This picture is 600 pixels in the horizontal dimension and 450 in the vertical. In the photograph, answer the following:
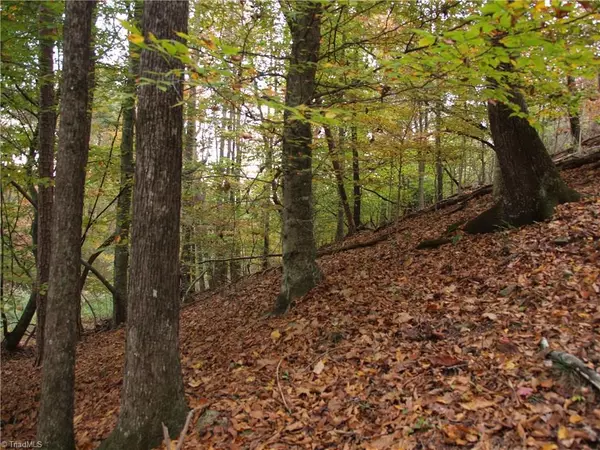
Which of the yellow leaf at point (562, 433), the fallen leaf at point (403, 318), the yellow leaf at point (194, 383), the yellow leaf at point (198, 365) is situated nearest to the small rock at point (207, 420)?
the yellow leaf at point (194, 383)

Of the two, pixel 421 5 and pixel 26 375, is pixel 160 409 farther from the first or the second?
pixel 421 5

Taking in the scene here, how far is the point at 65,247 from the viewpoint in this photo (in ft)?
14.2

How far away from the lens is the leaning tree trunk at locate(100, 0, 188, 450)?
383 centimetres

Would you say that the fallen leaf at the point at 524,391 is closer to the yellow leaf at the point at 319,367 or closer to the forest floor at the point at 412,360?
the forest floor at the point at 412,360

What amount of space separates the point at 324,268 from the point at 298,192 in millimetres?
2610

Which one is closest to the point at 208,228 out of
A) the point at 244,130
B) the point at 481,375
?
the point at 244,130

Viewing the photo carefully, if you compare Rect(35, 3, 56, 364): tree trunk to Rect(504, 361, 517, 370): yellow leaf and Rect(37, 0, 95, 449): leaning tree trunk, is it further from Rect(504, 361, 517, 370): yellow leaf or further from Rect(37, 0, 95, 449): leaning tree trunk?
Rect(504, 361, 517, 370): yellow leaf

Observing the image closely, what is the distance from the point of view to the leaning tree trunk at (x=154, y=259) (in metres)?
3.83

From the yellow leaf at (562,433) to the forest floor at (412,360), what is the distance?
0.04 ft

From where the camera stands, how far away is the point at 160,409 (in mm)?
4125

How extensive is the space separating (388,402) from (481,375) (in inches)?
36.8

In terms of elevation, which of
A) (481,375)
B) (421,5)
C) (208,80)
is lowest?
(481,375)

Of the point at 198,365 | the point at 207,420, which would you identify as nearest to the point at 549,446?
the point at 207,420

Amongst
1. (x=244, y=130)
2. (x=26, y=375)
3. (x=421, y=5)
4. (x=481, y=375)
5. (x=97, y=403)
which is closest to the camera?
(x=481, y=375)
